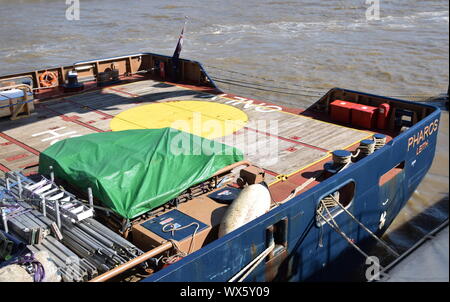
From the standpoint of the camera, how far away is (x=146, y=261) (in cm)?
782

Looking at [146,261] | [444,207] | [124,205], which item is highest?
[124,205]

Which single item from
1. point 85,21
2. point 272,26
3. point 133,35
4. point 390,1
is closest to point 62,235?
point 133,35

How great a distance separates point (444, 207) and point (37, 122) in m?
14.3

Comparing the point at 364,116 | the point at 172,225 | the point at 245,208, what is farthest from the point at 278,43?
the point at 172,225

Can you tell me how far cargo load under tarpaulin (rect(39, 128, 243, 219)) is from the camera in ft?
27.6

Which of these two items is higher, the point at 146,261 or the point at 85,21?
the point at 85,21

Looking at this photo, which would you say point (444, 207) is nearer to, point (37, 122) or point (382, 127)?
point (382, 127)

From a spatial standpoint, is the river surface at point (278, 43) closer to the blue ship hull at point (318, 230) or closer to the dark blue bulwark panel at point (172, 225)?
the blue ship hull at point (318, 230)

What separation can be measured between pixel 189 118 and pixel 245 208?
793 cm

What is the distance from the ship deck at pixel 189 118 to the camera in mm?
12719

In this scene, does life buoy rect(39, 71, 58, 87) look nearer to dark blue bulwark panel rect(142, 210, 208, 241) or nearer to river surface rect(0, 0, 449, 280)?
river surface rect(0, 0, 449, 280)

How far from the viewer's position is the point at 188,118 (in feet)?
52.4

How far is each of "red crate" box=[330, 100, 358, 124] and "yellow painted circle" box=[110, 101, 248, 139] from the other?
2.98 meters

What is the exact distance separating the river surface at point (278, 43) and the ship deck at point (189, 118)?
168 inches
